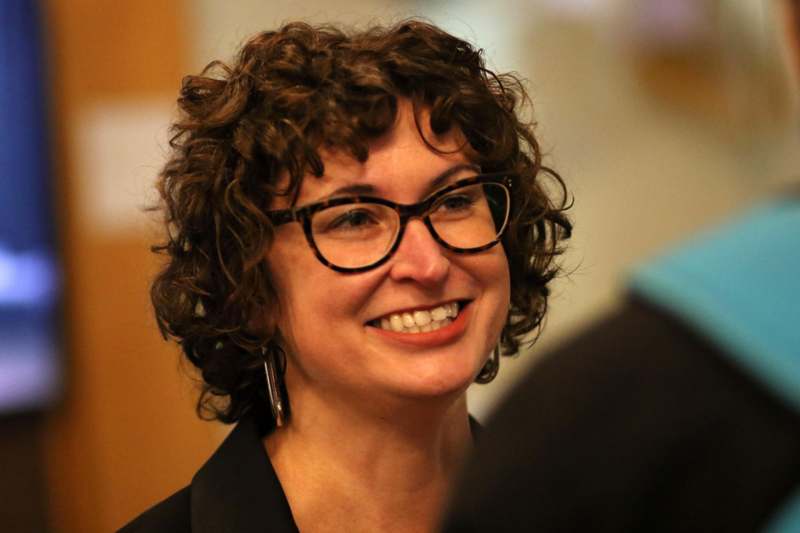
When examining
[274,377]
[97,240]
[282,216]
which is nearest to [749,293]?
[282,216]

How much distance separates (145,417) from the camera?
354cm

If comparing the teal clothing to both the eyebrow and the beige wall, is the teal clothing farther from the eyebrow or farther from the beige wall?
the beige wall

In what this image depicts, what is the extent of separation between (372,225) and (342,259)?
0.06m

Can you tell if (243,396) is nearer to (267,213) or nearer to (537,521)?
(267,213)

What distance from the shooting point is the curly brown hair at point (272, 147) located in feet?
4.88

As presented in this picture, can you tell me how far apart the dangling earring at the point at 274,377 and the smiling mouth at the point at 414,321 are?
23cm

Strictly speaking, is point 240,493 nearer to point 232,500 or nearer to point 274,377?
point 232,500

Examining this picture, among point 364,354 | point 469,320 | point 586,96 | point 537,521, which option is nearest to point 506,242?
point 469,320

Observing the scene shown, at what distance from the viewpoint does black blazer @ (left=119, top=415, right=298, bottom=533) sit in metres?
1.48

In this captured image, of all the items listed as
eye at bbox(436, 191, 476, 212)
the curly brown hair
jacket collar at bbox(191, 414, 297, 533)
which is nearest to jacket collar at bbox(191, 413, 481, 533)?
jacket collar at bbox(191, 414, 297, 533)

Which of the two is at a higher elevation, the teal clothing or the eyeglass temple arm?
the teal clothing

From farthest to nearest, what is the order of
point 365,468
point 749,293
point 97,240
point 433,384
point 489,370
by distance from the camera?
point 97,240
point 489,370
point 365,468
point 433,384
point 749,293

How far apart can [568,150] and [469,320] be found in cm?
261

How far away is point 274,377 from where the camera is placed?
165cm
